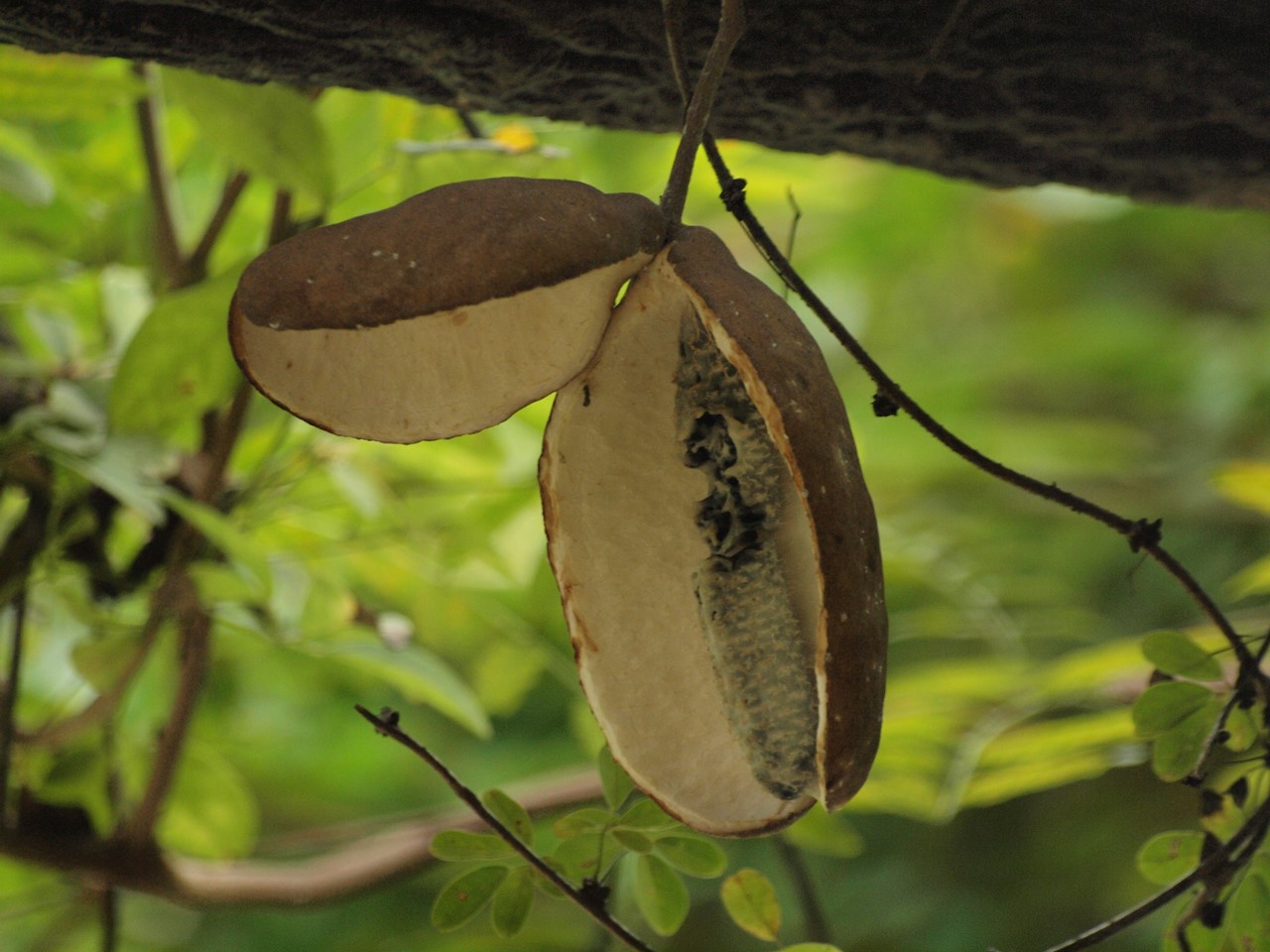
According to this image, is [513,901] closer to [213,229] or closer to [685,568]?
[685,568]

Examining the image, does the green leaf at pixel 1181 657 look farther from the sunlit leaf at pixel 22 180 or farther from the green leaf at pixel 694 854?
the sunlit leaf at pixel 22 180

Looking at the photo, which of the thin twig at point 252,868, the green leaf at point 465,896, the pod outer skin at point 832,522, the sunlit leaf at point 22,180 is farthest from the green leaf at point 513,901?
the sunlit leaf at point 22,180

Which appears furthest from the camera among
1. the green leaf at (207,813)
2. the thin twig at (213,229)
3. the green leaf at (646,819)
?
the green leaf at (207,813)

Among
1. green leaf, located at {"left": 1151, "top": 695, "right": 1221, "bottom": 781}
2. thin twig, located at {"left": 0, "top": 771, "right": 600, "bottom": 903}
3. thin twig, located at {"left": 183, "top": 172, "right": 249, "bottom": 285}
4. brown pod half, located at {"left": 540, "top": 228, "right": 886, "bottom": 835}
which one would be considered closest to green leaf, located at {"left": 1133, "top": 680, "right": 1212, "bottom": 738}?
green leaf, located at {"left": 1151, "top": 695, "right": 1221, "bottom": 781}

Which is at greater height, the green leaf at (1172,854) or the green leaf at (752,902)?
the green leaf at (1172,854)

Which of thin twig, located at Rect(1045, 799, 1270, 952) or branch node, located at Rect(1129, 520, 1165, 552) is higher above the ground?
branch node, located at Rect(1129, 520, 1165, 552)

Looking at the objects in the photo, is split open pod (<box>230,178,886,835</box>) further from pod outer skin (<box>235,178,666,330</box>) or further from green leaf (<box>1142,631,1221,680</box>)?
green leaf (<box>1142,631,1221,680</box>)
